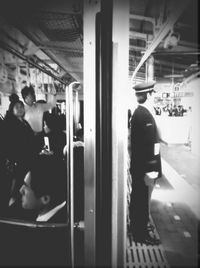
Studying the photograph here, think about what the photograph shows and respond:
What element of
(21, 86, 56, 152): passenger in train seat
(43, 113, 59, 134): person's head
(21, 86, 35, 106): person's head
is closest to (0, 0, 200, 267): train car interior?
(21, 86, 35, 106): person's head

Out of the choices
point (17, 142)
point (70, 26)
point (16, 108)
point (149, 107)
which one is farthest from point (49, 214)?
point (70, 26)

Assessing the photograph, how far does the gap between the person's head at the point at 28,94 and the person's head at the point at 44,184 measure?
79 cm

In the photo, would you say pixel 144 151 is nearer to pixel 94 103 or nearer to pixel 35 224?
pixel 94 103

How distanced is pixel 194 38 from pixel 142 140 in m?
1.87

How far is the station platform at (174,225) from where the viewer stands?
8.04 ft

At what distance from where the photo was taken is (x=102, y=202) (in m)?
1.30

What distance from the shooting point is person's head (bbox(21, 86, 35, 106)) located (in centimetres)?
312

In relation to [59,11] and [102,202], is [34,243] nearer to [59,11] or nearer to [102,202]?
[102,202]

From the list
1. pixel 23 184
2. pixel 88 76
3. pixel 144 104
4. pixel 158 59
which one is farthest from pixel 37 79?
pixel 88 76

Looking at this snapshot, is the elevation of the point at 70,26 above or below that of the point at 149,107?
above

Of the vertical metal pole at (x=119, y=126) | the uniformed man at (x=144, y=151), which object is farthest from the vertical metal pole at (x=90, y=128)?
the uniformed man at (x=144, y=151)

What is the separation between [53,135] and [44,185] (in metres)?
0.71

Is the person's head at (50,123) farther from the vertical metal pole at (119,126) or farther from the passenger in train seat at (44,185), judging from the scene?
the vertical metal pole at (119,126)

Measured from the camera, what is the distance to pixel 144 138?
97.7 inches
